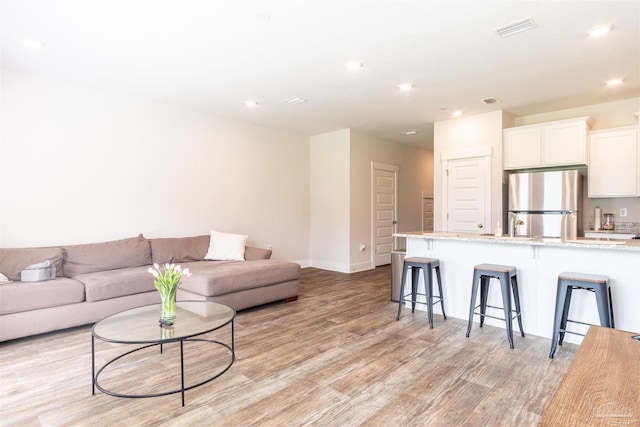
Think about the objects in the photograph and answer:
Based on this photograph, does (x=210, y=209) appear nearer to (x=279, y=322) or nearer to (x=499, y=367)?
(x=279, y=322)

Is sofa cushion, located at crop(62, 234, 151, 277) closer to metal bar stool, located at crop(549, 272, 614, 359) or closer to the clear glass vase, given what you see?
the clear glass vase

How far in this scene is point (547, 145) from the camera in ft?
15.7

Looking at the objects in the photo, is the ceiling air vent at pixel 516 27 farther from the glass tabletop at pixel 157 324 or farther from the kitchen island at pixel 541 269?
the glass tabletop at pixel 157 324

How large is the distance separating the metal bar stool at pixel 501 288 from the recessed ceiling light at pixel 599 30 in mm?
2108

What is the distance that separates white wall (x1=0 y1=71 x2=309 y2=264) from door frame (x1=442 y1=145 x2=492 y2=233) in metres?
2.81

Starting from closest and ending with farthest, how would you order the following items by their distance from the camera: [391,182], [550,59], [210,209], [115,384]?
[115,384] → [550,59] → [210,209] → [391,182]

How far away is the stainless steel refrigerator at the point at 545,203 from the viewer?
4.49 metres

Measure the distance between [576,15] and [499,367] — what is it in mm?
2739

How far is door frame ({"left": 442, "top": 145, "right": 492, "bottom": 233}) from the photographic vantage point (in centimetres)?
521

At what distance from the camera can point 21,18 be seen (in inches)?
106

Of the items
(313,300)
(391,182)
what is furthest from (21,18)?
(391,182)

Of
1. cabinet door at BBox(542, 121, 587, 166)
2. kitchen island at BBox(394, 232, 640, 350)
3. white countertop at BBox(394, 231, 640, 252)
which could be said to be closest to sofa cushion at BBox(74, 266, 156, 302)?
kitchen island at BBox(394, 232, 640, 350)

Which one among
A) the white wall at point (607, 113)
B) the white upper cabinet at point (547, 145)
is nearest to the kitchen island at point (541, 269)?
the white upper cabinet at point (547, 145)

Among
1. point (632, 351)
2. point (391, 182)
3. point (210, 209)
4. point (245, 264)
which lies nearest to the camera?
point (632, 351)
